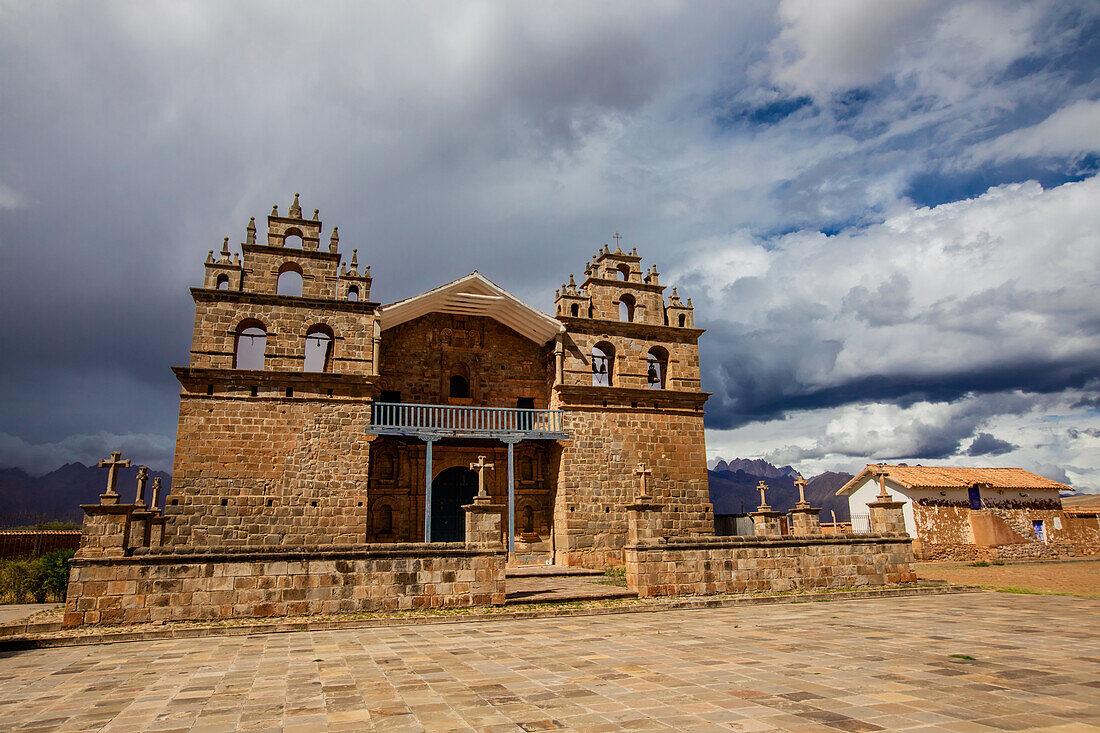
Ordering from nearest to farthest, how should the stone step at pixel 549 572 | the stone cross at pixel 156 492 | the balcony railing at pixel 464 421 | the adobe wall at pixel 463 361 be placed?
the stone cross at pixel 156 492 → the stone step at pixel 549 572 → the balcony railing at pixel 464 421 → the adobe wall at pixel 463 361

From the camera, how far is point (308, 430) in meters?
18.0

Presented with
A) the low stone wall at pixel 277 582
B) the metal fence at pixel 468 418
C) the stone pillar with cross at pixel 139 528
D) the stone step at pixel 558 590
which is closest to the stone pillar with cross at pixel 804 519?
the stone step at pixel 558 590

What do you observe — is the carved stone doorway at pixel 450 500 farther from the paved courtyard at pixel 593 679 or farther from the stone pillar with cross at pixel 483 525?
the paved courtyard at pixel 593 679

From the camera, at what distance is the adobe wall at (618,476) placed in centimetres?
1952

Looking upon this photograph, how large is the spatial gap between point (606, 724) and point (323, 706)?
96.9 inches

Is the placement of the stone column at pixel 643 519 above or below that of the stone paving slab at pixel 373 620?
above

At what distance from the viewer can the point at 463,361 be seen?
21812 mm

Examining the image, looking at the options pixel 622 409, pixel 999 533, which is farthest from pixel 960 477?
pixel 622 409

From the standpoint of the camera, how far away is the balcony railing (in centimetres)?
1862

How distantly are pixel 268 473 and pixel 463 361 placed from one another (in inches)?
287

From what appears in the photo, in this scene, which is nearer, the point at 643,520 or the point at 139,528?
the point at 139,528

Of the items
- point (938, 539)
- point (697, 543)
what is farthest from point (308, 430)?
point (938, 539)

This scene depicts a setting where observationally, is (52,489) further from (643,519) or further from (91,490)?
(643,519)

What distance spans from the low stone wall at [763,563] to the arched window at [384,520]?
943cm
